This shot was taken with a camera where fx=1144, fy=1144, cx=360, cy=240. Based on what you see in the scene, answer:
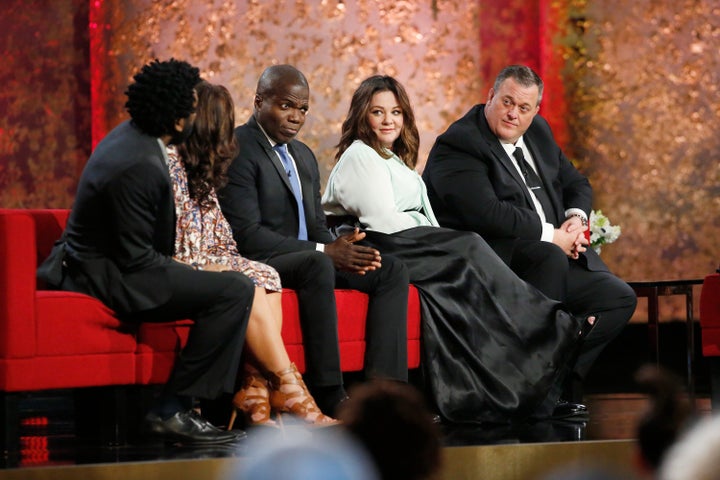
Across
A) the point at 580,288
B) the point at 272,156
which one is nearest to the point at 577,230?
the point at 580,288

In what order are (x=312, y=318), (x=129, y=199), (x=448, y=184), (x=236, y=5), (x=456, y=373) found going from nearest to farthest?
(x=129, y=199) → (x=312, y=318) → (x=456, y=373) → (x=448, y=184) → (x=236, y=5)

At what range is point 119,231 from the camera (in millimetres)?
3279

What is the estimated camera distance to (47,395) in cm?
532

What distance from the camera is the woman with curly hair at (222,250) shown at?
3514 millimetres

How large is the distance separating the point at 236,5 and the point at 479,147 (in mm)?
1787

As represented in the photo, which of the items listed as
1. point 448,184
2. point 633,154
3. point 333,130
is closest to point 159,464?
point 448,184

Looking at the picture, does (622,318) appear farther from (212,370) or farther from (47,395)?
(47,395)

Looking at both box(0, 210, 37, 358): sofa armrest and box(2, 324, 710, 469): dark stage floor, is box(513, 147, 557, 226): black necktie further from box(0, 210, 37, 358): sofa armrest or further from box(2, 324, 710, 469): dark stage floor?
box(0, 210, 37, 358): sofa armrest

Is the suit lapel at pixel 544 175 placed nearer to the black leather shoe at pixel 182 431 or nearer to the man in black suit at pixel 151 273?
the man in black suit at pixel 151 273

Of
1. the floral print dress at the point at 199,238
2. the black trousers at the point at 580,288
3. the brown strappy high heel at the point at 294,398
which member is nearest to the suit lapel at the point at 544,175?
the black trousers at the point at 580,288

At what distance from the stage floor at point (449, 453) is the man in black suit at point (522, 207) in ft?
1.63

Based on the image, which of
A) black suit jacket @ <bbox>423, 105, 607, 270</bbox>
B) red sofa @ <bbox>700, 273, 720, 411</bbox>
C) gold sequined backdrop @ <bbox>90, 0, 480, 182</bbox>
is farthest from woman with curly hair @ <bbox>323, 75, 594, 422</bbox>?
gold sequined backdrop @ <bbox>90, 0, 480, 182</bbox>

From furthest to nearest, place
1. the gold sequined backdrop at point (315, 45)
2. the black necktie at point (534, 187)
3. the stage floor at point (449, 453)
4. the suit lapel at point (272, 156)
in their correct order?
the gold sequined backdrop at point (315, 45), the black necktie at point (534, 187), the suit lapel at point (272, 156), the stage floor at point (449, 453)

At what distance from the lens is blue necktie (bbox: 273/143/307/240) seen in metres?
4.05
